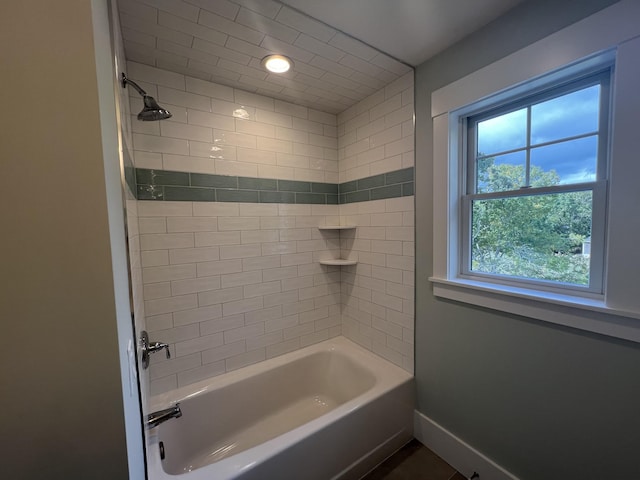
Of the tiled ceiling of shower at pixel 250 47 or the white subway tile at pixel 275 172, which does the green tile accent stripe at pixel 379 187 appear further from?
the tiled ceiling of shower at pixel 250 47

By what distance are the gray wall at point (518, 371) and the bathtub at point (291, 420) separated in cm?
37

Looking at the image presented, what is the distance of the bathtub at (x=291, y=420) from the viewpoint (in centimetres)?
123

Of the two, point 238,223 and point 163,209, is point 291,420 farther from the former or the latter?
point 163,209

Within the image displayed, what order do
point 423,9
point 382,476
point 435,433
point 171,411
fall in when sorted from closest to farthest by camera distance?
point 423,9 < point 171,411 < point 382,476 < point 435,433

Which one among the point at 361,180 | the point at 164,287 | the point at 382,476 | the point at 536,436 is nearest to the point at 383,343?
the point at 382,476

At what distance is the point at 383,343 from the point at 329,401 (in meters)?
0.64

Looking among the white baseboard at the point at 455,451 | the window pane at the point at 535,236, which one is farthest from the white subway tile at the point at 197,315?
the window pane at the point at 535,236

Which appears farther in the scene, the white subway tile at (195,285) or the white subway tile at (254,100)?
the white subway tile at (254,100)

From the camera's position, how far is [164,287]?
1598 mm

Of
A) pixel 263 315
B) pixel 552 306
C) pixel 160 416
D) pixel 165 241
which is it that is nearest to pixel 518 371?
pixel 552 306

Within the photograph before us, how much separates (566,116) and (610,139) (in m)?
0.22

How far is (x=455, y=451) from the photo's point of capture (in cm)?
154

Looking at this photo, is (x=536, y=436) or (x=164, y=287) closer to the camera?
(x=536, y=436)

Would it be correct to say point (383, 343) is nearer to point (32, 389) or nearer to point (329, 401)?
point (329, 401)
